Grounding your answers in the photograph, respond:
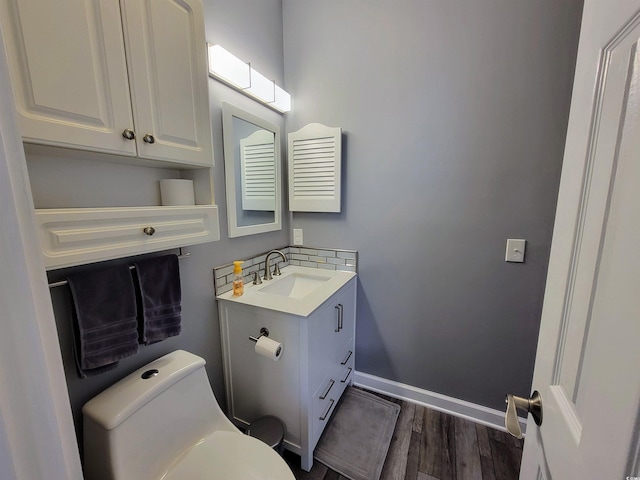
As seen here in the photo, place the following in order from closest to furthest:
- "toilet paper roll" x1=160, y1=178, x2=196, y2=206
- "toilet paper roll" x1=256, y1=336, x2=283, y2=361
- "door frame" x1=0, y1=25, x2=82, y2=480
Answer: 1. "door frame" x1=0, y1=25, x2=82, y2=480
2. "toilet paper roll" x1=160, y1=178, x2=196, y2=206
3. "toilet paper roll" x1=256, y1=336, x2=283, y2=361

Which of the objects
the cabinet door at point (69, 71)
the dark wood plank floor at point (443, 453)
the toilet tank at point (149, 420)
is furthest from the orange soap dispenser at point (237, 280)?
the dark wood plank floor at point (443, 453)

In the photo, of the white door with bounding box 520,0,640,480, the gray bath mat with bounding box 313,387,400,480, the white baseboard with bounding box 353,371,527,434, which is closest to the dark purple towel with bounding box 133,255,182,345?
the gray bath mat with bounding box 313,387,400,480

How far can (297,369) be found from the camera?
4.08ft

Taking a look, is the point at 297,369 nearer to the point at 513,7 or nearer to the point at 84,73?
the point at 84,73

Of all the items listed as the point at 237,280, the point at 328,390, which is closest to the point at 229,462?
the point at 328,390

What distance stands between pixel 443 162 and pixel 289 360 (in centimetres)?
136

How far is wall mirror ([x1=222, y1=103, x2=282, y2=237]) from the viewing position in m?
1.41

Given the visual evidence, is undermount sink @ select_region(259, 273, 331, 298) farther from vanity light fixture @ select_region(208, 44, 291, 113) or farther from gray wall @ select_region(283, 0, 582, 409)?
vanity light fixture @ select_region(208, 44, 291, 113)

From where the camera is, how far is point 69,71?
0.66 meters

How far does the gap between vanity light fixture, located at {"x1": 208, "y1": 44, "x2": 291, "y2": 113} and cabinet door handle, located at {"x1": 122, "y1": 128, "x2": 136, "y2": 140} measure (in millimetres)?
670

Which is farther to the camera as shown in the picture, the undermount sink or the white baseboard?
the undermount sink

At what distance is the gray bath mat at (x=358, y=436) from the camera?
53.1 inches

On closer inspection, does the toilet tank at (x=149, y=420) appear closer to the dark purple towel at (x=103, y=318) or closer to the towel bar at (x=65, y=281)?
the dark purple towel at (x=103, y=318)

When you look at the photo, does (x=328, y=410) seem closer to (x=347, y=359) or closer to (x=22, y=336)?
(x=347, y=359)
